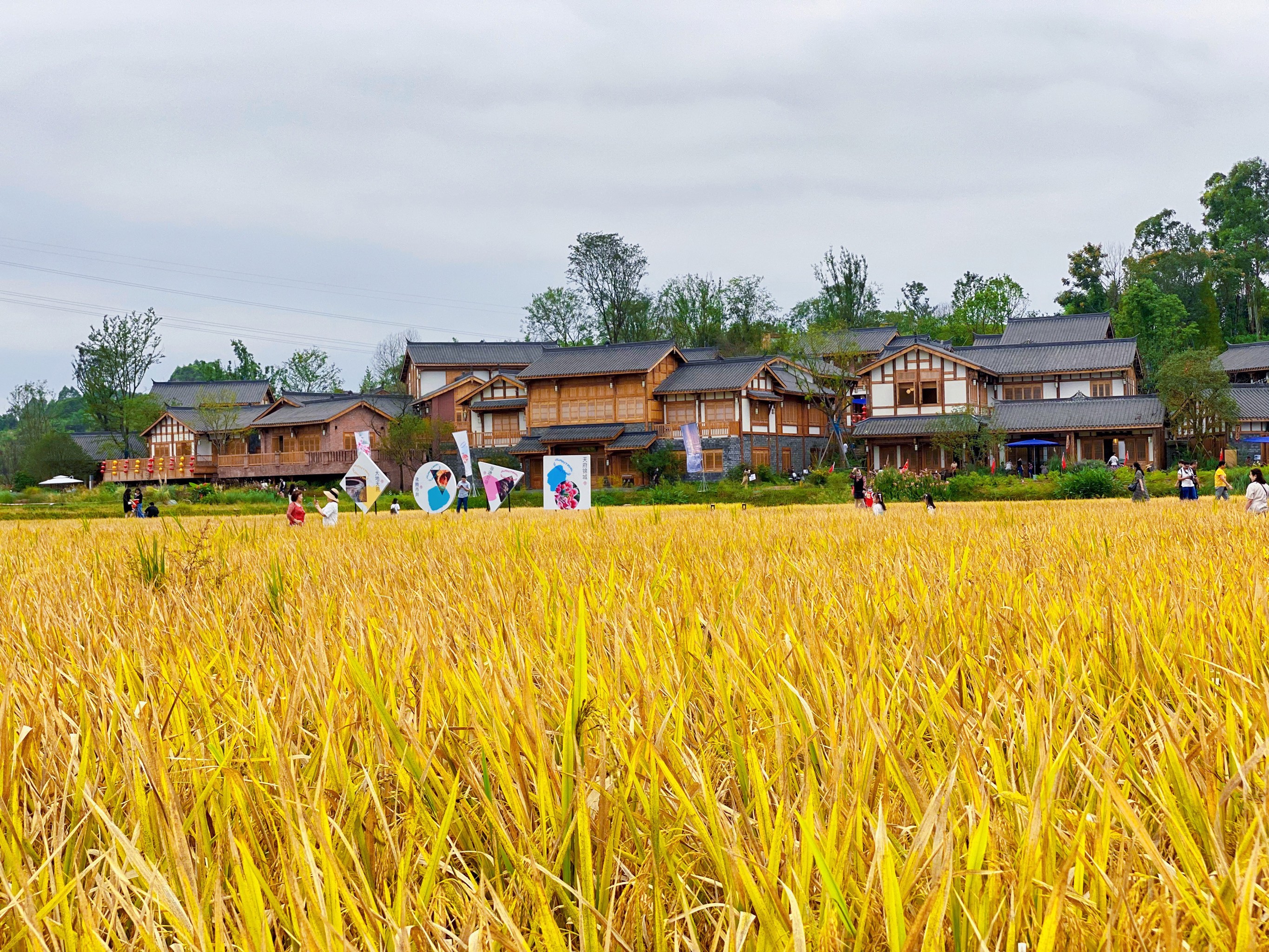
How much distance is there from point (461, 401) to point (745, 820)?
56741 millimetres

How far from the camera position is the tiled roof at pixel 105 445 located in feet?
210

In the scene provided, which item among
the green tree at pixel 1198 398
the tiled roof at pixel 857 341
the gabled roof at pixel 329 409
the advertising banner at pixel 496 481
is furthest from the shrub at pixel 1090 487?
the gabled roof at pixel 329 409

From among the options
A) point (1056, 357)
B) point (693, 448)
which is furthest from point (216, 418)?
point (1056, 357)

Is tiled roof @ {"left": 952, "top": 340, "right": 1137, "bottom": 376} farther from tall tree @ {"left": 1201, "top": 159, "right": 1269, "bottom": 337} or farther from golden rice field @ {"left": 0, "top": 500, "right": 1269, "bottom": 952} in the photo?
golden rice field @ {"left": 0, "top": 500, "right": 1269, "bottom": 952}

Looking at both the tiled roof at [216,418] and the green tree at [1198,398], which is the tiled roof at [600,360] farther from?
the green tree at [1198,398]

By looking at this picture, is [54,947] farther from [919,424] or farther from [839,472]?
[919,424]

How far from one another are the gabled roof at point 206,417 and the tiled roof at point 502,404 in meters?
14.7

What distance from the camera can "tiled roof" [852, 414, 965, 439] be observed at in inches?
1839

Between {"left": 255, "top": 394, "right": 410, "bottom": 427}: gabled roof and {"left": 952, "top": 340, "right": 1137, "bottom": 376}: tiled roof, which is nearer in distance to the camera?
{"left": 952, "top": 340, "right": 1137, "bottom": 376}: tiled roof

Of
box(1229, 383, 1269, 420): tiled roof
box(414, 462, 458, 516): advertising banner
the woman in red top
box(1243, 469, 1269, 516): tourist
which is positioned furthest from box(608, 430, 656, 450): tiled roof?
box(1243, 469, 1269, 516): tourist

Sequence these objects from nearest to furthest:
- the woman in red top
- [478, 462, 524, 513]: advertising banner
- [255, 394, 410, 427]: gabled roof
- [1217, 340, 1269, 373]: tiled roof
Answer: the woman in red top → [478, 462, 524, 513]: advertising banner → [1217, 340, 1269, 373]: tiled roof → [255, 394, 410, 427]: gabled roof

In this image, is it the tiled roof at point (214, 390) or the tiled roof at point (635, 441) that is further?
the tiled roof at point (214, 390)

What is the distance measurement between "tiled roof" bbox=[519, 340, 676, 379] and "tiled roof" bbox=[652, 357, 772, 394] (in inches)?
49.9

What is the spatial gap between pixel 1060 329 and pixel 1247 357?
9.93 m
